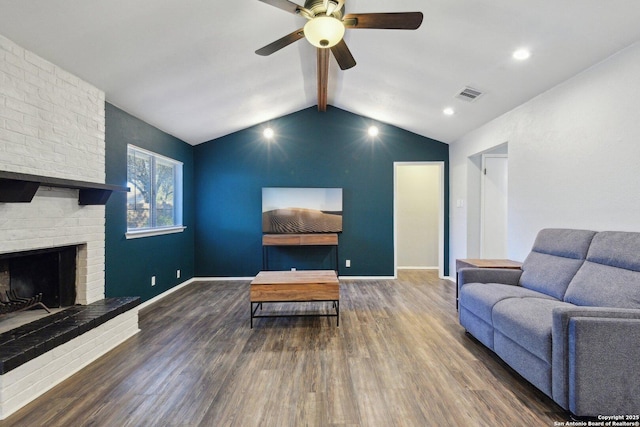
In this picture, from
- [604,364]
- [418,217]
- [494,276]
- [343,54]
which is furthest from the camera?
[418,217]

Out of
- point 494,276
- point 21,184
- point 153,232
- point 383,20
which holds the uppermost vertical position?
point 383,20

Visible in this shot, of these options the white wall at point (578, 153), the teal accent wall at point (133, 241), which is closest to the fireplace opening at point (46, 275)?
the teal accent wall at point (133, 241)

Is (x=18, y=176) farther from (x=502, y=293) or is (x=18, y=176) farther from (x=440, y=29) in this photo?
(x=502, y=293)

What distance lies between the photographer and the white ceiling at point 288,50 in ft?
6.98

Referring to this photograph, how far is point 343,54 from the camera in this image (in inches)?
97.7

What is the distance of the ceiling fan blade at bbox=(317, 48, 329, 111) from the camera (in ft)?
10.9

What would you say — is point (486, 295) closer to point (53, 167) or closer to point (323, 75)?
point (323, 75)

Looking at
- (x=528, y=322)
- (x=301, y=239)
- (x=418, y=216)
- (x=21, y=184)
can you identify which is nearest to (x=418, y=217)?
(x=418, y=216)

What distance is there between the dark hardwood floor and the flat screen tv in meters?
2.05

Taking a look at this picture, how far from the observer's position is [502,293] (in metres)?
2.57

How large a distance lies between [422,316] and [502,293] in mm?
1135

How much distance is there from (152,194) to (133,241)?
0.88 m

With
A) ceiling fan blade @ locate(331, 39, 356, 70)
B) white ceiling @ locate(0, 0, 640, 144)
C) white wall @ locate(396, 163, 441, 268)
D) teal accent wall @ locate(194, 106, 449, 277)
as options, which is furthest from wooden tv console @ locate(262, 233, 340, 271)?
ceiling fan blade @ locate(331, 39, 356, 70)

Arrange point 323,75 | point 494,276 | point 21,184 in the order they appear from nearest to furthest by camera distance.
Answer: point 21,184 → point 494,276 → point 323,75
